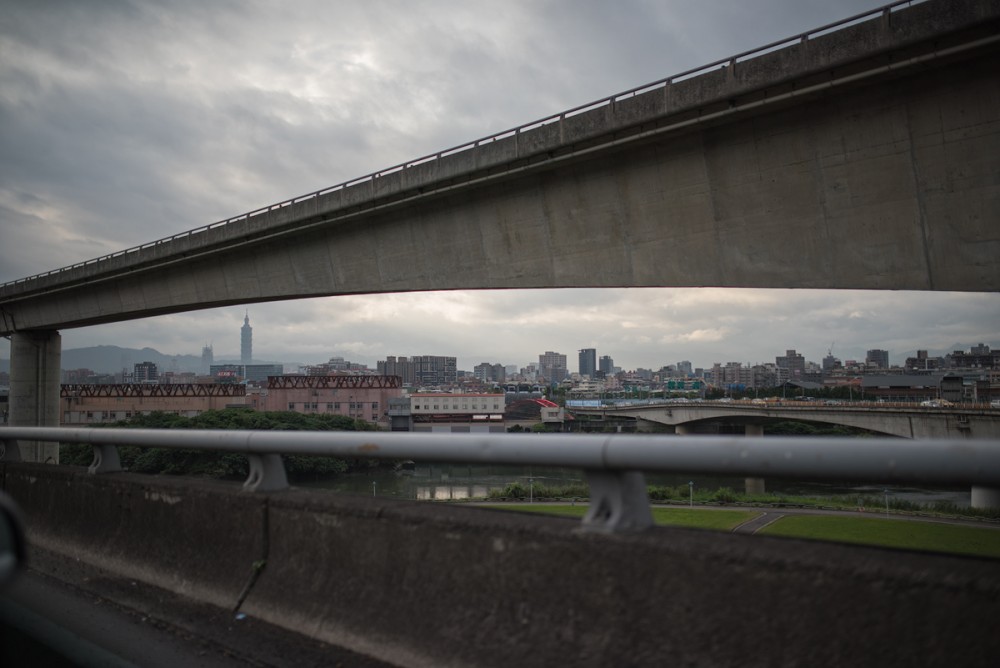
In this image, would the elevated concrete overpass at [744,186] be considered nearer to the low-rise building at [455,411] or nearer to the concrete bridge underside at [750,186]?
the concrete bridge underside at [750,186]

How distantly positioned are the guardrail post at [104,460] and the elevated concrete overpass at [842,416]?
1274 inches

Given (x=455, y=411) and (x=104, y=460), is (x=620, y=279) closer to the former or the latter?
(x=104, y=460)

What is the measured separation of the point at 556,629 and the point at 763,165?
11.3 metres

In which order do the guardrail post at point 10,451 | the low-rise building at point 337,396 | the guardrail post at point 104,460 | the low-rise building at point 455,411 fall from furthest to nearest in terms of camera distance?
the low-rise building at point 337,396 < the low-rise building at point 455,411 < the guardrail post at point 10,451 < the guardrail post at point 104,460

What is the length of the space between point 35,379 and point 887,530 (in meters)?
40.5

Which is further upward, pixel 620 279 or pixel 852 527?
pixel 620 279

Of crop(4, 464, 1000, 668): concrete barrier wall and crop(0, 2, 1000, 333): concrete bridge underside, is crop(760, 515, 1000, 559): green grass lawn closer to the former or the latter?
crop(0, 2, 1000, 333): concrete bridge underside

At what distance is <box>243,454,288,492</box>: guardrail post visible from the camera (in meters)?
4.25

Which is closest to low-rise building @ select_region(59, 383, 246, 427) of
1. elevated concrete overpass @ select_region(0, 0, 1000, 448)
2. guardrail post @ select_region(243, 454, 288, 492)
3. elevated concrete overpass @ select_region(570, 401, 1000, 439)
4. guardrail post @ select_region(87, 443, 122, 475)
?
elevated concrete overpass @ select_region(570, 401, 1000, 439)

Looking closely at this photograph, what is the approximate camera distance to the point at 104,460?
5.75 metres

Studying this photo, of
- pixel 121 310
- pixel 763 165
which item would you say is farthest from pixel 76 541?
pixel 121 310

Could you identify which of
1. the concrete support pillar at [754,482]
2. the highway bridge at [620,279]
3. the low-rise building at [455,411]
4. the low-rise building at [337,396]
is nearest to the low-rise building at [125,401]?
the low-rise building at [337,396]

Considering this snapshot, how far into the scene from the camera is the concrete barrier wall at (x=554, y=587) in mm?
2064

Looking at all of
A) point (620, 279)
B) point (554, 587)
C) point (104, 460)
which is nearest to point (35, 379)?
point (620, 279)
